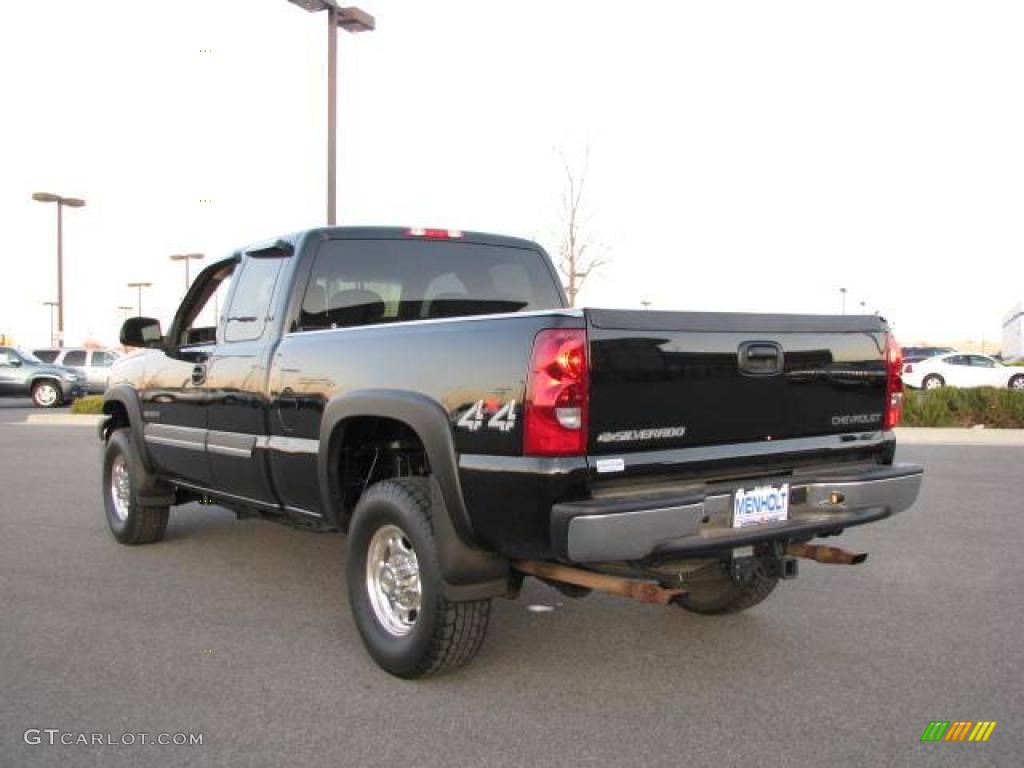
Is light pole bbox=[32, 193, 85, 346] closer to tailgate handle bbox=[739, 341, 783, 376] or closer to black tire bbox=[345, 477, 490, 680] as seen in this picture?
black tire bbox=[345, 477, 490, 680]

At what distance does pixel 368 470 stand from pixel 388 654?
3.42ft

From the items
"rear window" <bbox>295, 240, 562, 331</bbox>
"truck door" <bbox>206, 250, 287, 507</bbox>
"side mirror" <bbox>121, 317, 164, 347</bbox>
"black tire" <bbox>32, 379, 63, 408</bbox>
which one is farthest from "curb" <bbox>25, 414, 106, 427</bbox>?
"rear window" <bbox>295, 240, 562, 331</bbox>

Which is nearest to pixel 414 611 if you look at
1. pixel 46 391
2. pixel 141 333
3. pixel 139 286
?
pixel 141 333

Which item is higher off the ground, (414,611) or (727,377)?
(727,377)

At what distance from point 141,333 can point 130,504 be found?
1322mm

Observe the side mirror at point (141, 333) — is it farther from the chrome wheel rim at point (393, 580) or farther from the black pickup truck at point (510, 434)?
the chrome wheel rim at point (393, 580)

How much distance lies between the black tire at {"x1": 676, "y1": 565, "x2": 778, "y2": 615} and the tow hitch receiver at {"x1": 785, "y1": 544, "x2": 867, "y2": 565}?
0.42 meters

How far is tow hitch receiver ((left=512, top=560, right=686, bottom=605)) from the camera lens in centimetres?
355

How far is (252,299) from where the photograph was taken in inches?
207

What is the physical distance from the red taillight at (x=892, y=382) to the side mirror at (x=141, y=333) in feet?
14.6

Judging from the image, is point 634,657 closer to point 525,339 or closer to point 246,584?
point 525,339

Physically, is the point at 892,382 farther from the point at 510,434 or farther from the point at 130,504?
the point at 130,504

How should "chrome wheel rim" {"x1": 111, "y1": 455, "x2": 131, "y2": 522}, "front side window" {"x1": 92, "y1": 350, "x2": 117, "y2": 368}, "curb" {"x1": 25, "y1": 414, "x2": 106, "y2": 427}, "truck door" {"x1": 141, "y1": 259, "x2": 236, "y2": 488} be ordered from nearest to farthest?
"truck door" {"x1": 141, "y1": 259, "x2": 236, "y2": 488} → "chrome wheel rim" {"x1": 111, "y1": 455, "x2": 131, "y2": 522} → "curb" {"x1": 25, "y1": 414, "x2": 106, "y2": 427} → "front side window" {"x1": 92, "y1": 350, "x2": 117, "y2": 368}

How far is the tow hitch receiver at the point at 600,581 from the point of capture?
3547mm
